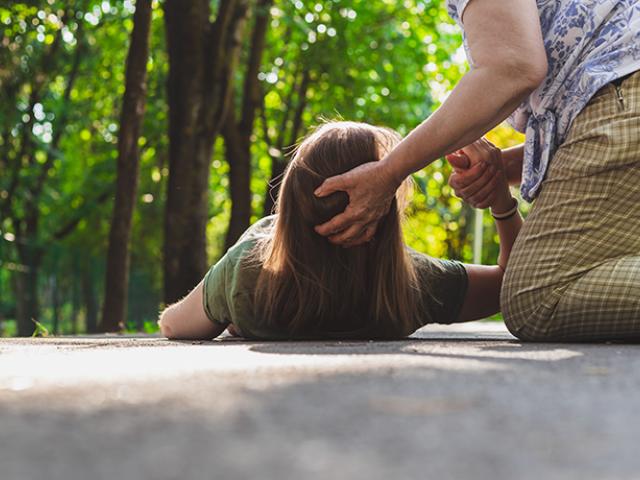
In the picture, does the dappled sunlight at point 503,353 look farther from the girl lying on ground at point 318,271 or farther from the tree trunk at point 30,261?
the tree trunk at point 30,261

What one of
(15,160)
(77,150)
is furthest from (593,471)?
(77,150)

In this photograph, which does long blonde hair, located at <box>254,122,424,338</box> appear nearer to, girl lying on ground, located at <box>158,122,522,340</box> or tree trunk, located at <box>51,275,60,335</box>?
girl lying on ground, located at <box>158,122,522,340</box>

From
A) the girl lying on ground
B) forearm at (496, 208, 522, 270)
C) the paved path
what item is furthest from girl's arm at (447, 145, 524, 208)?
the paved path

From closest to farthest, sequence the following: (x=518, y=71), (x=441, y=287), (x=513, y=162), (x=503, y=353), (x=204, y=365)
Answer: (x=204, y=365) < (x=503, y=353) < (x=518, y=71) < (x=441, y=287) < (x=513, y=162)

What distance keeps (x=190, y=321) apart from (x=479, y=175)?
57.6 inches

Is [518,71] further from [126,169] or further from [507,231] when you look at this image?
[126,169]

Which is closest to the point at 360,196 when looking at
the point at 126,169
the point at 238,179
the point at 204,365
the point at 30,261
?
the point at 204,365

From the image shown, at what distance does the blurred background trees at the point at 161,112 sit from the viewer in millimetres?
9656

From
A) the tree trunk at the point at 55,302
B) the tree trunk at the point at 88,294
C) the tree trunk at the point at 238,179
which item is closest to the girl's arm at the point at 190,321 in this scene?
the tree trunk at the point at 238,179

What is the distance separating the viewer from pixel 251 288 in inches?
150

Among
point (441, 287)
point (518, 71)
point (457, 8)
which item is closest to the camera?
point (518, 71)

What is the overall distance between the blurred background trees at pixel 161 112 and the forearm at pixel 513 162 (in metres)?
4.79

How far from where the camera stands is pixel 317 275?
146 inches

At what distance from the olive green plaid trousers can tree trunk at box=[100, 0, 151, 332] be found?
20.1 ft
